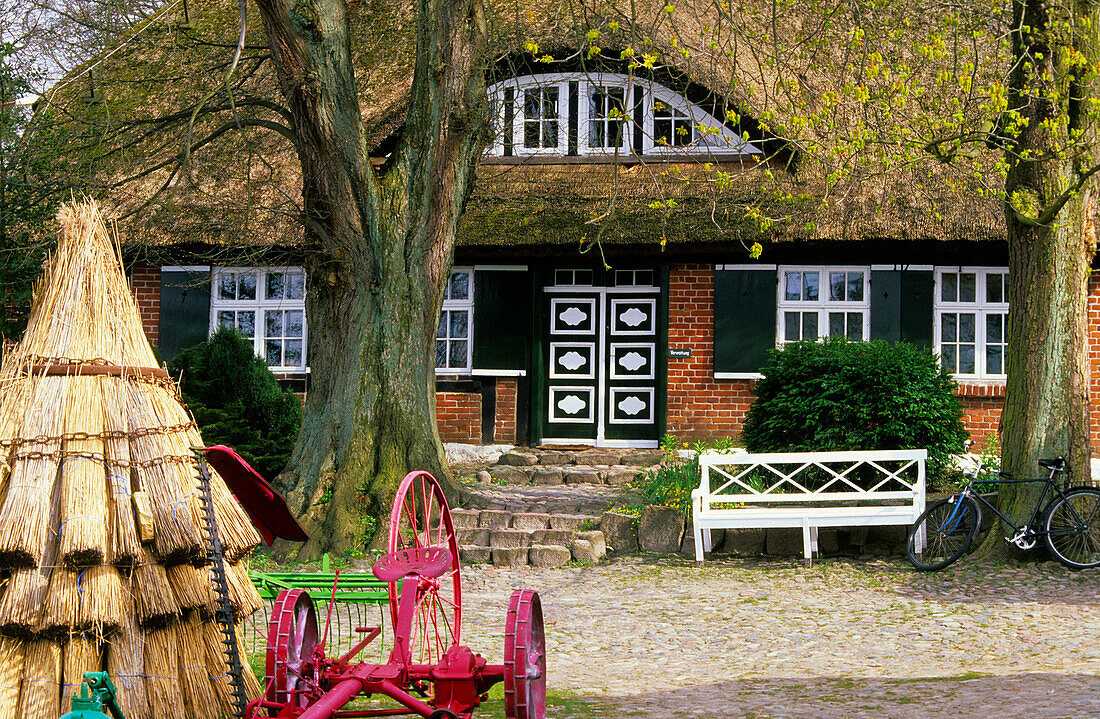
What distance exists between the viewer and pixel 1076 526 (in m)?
7.92

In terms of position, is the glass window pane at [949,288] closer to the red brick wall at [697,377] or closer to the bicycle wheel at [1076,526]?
the red brick wall at [697,377]

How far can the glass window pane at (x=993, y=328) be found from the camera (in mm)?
12316

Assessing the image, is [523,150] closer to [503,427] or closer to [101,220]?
[503,427]

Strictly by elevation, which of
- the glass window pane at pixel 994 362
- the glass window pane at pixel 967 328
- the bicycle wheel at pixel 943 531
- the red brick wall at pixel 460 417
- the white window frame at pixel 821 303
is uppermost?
the white window frame at pixel 821 303

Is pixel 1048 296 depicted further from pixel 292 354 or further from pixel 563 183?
pixel 292 354

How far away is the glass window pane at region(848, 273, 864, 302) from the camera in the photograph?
40.8ft

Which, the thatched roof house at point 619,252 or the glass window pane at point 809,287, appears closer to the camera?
the thatched roof house at point 619,252

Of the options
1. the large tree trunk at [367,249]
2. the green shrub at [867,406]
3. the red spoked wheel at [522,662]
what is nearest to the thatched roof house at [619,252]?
the large tree trunk at [367,249]

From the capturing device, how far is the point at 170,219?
12516 millimetres

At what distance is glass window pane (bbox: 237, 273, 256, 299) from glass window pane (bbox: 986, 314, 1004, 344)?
9.05 meters

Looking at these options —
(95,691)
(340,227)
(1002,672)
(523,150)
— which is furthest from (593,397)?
(95,691)

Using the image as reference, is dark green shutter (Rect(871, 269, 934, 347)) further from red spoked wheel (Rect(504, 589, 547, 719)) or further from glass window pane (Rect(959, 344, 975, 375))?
red spoked wheel (Rect(504, 589, 547, 719))

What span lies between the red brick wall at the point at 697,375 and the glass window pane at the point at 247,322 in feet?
17.4

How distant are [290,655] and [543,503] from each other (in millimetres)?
6268
